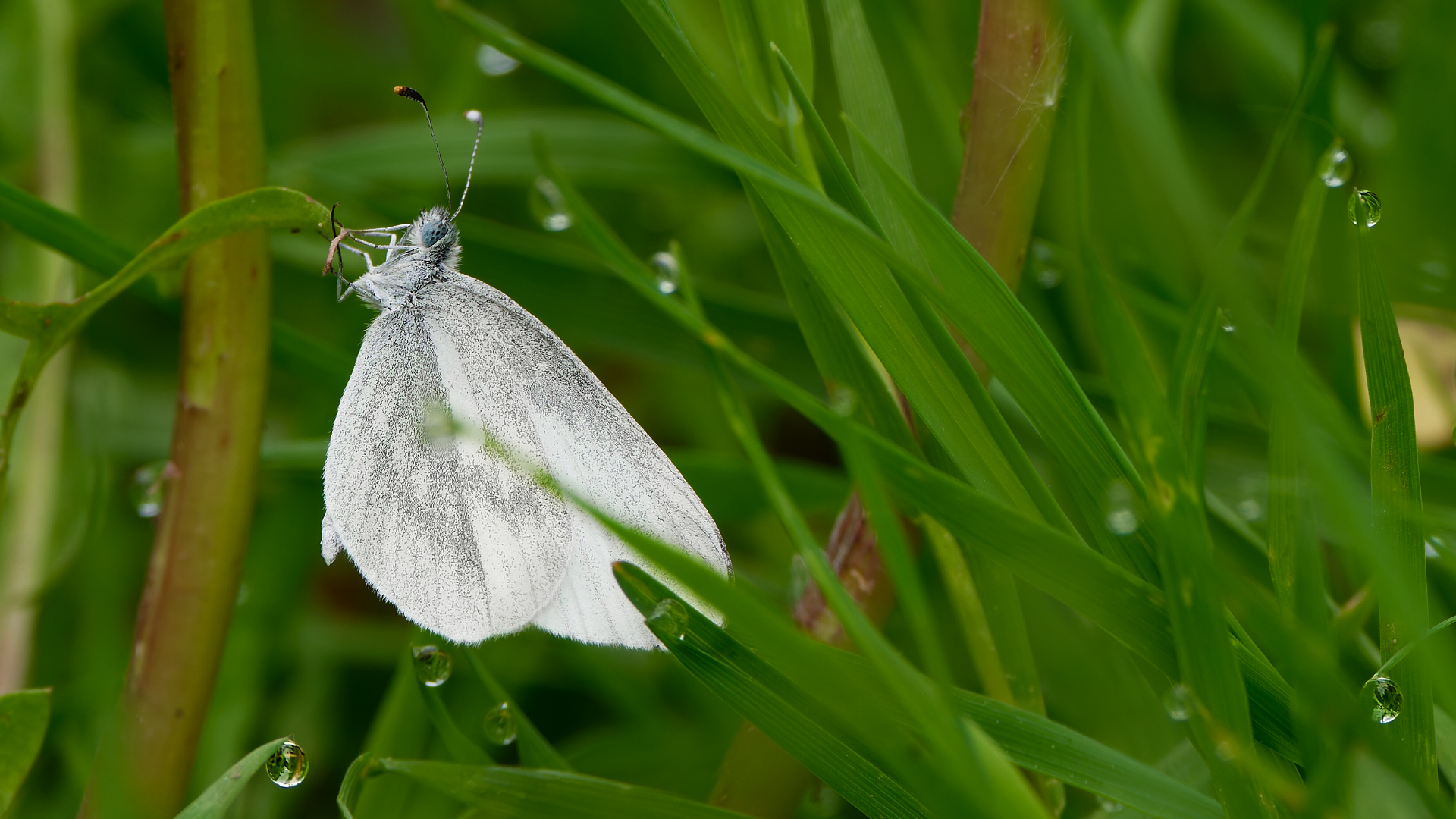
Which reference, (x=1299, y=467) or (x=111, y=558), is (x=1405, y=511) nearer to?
(x=1299, y=467)

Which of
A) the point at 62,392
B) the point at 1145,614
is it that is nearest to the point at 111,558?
the point at 62,392

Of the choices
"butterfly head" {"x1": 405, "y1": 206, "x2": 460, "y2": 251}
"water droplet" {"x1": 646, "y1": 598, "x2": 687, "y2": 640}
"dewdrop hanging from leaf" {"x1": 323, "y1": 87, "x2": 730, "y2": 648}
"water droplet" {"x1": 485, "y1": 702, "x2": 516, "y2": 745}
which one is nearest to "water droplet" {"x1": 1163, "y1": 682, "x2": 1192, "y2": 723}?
"water droplet" {"x1": 646, "y1": 598, "x2": 687, "y2": 640}

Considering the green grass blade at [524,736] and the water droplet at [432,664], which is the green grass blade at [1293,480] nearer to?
the green grass blade at [524,736]

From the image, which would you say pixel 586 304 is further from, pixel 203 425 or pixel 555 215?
pixel 203 425

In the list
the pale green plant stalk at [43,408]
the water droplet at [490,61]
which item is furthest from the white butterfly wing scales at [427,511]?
the water droplet at [490,61]

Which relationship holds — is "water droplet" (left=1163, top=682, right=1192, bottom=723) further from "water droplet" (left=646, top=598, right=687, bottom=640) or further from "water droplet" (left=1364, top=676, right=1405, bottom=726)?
"water droplet" (left=646, top=598, right=687, bottom=640)

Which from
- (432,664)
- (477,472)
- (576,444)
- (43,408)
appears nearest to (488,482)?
(477,472)
